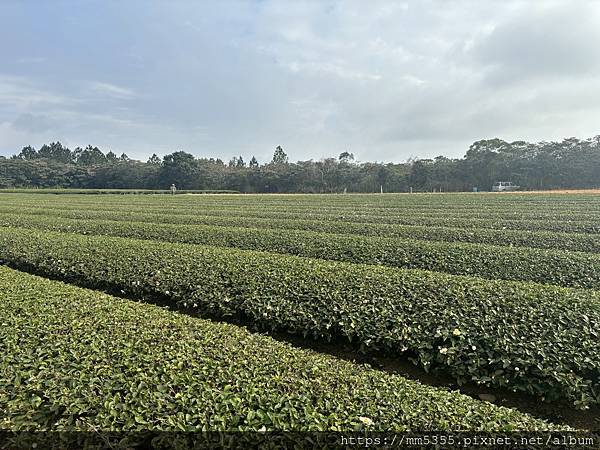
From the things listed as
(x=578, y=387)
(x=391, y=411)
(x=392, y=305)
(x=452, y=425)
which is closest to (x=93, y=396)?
(x=391, y=411)

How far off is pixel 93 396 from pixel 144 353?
0.51 m

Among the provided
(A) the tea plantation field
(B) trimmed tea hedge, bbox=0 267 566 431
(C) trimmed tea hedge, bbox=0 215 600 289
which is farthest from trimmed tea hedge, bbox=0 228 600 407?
(C) trimmed tea hedge, bbox=0 215 600 289

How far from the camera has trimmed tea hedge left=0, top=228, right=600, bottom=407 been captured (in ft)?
10.9

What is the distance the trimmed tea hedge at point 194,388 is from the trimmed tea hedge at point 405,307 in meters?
1.02

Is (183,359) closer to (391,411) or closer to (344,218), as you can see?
(391,411)

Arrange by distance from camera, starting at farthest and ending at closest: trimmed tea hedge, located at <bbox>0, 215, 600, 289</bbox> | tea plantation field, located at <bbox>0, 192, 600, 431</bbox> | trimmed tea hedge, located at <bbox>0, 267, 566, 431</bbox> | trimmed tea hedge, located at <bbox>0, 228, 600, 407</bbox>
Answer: trimmed tea hedge, located at <bbox>0, 215, 600, 289</bbox> → trimmed tea hedge, located at <bbox>0, 228, 600, 407</bbox> → tea plantation field, located at <bbox>0, 192, 600, 431</bbox> → trimmed tea hedge, located at <bbox>0, 267, 566, 431</bbox>

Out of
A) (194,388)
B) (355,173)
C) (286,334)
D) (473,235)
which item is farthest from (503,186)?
(194,388)

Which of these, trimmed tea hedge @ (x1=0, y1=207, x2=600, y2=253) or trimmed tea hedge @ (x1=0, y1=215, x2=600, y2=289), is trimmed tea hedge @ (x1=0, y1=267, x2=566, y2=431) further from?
trimmed tea hedge @ (x1=0, y1=207, x2=600, y2=253)

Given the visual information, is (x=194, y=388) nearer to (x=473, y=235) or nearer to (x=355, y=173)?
(x=473, y=235)

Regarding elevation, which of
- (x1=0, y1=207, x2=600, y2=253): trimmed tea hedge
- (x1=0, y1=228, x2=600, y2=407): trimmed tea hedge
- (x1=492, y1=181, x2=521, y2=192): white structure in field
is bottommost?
(x1=0, y1=228, x2=600, y2=407): trimmed tea hedge

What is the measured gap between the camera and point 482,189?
5347 cm

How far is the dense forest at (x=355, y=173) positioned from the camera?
5003 cm

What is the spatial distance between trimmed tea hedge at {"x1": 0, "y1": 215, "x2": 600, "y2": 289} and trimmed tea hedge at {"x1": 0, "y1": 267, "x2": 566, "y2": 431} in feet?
13.9

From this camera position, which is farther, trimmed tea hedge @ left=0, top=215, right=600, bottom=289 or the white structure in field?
the white structure in field
